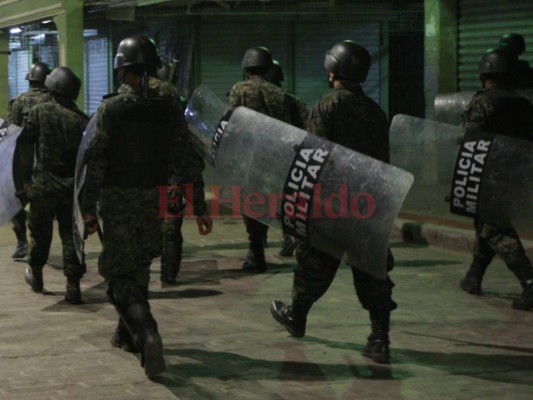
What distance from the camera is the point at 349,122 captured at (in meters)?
6.75

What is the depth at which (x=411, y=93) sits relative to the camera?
18.6 m

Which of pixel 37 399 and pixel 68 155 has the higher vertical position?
pixel 68 155

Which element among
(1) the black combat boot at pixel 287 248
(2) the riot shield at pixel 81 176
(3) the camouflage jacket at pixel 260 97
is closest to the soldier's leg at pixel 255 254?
(1) the black combat boot at pixel 287 248

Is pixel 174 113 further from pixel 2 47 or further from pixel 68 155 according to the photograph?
pixel 2 47

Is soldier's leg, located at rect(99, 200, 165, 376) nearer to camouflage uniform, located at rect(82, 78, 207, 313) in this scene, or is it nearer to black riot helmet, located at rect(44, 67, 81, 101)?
camouflage uniform, located at rect(82, 78, 207, 313)

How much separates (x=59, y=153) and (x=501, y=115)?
10.7ft

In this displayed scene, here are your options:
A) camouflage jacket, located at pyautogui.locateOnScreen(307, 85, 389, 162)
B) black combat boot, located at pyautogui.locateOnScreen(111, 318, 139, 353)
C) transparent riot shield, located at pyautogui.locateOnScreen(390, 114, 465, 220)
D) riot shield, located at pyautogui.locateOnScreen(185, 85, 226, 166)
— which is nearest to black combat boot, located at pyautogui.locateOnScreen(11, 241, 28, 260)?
riot shield, located at pyautogui.locateOnScreen(185, 85, 226, 166)

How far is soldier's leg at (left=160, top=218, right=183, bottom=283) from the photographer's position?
9703 mm

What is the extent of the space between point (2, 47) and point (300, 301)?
16681mm

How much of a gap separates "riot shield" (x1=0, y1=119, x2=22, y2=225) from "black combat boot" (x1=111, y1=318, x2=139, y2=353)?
2.29 m

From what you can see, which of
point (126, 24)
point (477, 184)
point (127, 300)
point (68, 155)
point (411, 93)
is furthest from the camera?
point (126, 24)

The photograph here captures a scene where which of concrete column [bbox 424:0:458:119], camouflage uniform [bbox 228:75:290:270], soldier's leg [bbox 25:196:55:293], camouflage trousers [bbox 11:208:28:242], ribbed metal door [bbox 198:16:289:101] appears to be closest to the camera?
soldier's leg [bbox 25:196:55:293]

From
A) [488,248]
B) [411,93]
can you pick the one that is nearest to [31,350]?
[488,248]

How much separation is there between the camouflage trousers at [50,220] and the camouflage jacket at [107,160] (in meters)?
2.06
